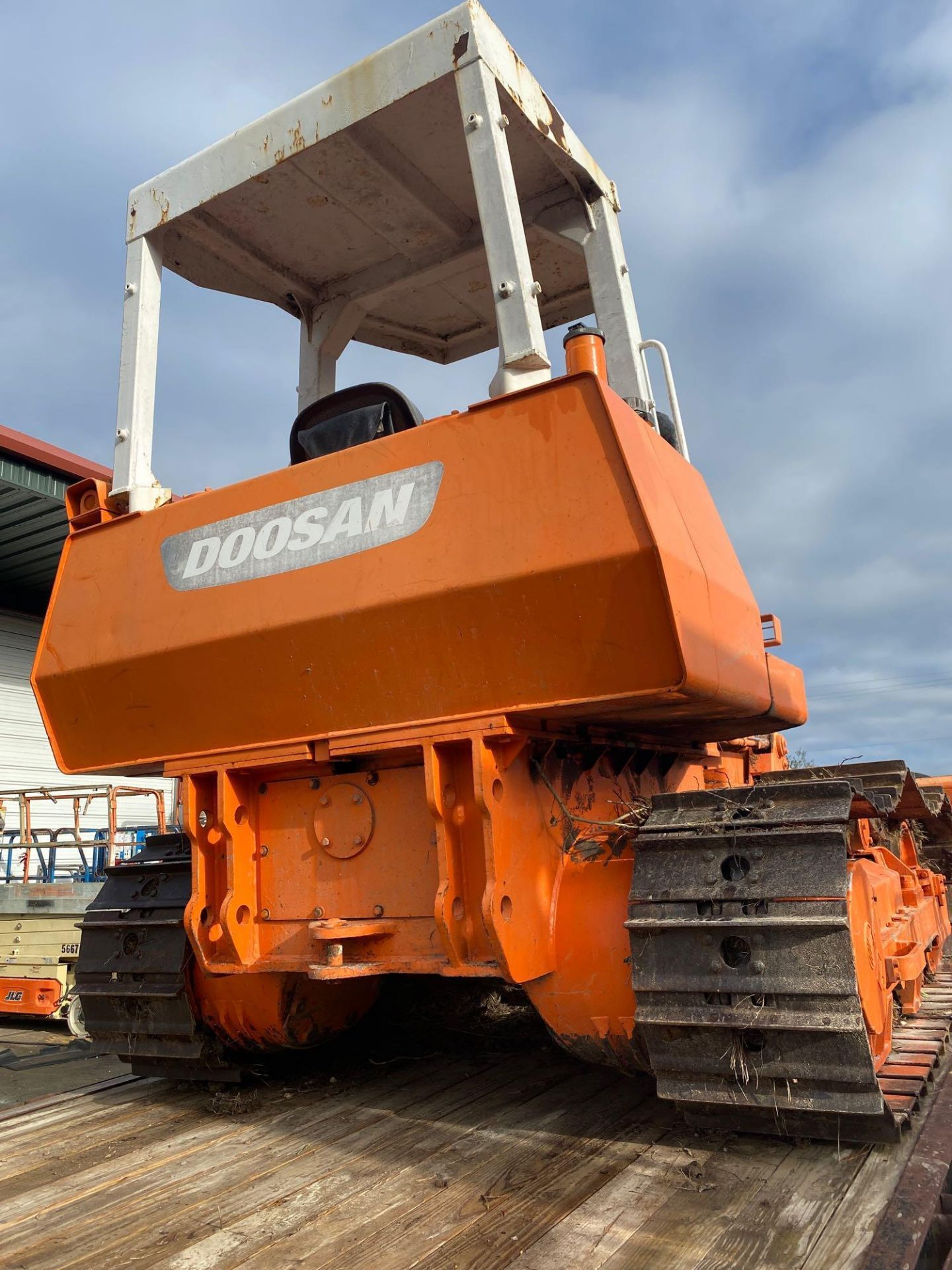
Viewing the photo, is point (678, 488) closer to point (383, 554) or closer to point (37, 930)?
point (383, 554)

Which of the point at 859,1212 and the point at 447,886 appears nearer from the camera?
the point at 859,1212

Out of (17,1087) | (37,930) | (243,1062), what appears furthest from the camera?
(37,930)

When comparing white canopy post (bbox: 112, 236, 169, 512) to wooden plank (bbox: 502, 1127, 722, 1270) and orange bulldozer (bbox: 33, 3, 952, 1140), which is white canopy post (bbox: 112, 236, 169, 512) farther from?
wooden plank (bbox: 502, 1127, 722, 1270)

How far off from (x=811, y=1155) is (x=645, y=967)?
82 centimetres

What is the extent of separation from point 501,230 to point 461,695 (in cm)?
168

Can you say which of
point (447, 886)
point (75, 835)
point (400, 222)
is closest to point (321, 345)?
point (400, 222)

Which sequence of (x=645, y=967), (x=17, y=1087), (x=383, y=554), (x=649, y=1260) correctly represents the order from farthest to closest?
(x=17, y=1087)
(x=383, y=554)
(x=645, y=967)
(x=649, y=1260)

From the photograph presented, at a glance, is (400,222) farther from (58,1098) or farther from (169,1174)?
(58,1098)

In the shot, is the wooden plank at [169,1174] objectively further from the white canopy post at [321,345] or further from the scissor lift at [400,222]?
the white canopy post at [321,345]

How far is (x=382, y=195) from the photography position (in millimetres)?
4449

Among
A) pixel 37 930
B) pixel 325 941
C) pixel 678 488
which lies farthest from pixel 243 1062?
pixel 37 930

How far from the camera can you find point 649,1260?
8.20 ft

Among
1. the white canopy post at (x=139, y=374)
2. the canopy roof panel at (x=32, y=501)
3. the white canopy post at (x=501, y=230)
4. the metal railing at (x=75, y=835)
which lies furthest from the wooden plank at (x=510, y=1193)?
the canopy roof panel at (x=32, y=501)

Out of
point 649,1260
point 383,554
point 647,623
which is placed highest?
point 383,554
